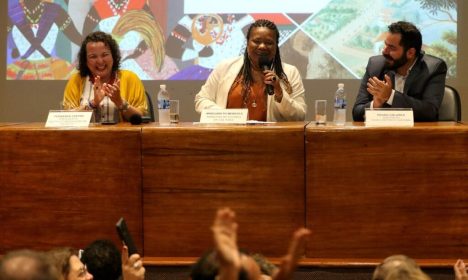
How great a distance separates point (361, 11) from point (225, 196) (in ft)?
8.51

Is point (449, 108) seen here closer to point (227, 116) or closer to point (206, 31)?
point (227, 116)

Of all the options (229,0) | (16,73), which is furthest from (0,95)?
(229,0)

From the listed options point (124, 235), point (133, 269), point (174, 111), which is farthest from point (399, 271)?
point (174, 111)

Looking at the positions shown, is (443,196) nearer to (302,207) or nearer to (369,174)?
(369,174)

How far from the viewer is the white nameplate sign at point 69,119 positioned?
369 cm

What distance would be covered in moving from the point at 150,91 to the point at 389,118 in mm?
Result: 2710

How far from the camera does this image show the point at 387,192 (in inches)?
135

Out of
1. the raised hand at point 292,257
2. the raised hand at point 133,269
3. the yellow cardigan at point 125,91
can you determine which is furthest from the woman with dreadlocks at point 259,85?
the raised hand at point 292,257

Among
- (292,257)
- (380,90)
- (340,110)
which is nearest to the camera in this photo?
(292,257)

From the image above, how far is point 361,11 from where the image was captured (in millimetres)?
5641

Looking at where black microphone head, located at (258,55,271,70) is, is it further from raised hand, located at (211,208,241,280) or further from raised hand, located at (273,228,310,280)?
raised hand, located at (211,208,241,280)

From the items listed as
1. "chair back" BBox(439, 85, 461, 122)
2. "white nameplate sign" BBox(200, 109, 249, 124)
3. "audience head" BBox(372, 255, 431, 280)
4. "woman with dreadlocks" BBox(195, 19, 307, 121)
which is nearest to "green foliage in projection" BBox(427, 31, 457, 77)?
"chair back" BBox(439, 85, 461, 122)

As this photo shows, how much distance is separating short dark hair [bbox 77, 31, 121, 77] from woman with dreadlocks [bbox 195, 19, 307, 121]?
0.52m

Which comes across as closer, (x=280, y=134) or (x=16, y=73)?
(x=280, y=134)
